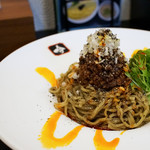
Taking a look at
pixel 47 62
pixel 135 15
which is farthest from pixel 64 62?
pixel 135 15

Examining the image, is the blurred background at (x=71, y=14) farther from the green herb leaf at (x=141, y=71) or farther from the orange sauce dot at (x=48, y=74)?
the green herb leaf at (x=141, y=71)

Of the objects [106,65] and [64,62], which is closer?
[106,65]

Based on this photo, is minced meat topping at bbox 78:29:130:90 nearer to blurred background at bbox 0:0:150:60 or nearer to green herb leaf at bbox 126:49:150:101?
green herb leaf at bbox 126:49:150:101

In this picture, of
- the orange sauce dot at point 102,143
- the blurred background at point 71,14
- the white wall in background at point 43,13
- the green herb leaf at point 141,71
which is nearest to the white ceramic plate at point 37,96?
the orange sauce dot at point 102,143

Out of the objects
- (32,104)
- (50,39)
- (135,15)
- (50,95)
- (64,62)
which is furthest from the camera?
(135,15)

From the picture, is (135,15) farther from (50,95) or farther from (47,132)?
(47,132)

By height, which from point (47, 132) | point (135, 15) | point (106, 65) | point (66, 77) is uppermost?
point (106, 65)
